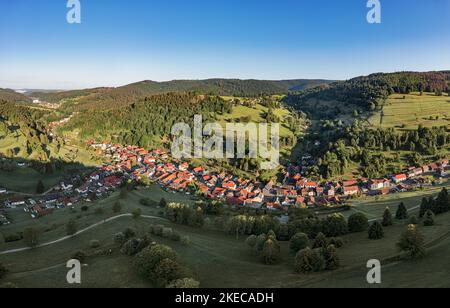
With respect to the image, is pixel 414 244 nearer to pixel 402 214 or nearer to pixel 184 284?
pixel 184 284

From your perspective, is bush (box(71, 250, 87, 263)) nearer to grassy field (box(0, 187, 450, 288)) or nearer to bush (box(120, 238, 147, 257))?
grassy field (box(0, 187, 450, 288))

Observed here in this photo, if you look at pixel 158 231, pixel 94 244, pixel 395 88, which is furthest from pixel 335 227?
pixel 395 88

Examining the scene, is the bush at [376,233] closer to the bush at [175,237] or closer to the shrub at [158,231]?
the bush at [175,237]

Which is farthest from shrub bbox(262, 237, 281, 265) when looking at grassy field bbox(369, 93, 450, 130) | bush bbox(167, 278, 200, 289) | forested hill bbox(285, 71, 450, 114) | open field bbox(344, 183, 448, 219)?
forested hill bbox(285, 71, 450, 114)

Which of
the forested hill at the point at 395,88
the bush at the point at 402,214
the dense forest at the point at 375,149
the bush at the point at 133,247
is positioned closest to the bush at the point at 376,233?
the bush at the point at 402,214
